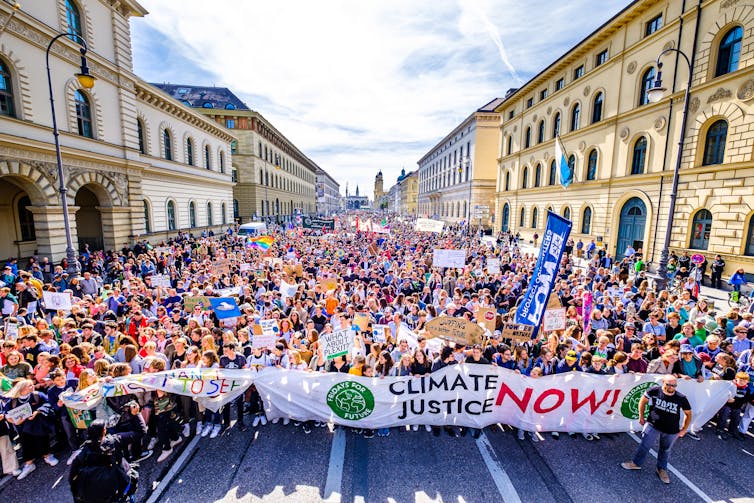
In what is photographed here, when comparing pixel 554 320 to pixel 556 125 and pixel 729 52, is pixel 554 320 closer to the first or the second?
pixel 729 52

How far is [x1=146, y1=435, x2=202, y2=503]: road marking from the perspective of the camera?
476cm

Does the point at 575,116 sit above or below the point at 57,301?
above

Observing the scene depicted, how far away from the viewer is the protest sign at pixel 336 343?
21.9ft

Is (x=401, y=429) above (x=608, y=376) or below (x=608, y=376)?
below

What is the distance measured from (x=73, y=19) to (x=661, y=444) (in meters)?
28.2

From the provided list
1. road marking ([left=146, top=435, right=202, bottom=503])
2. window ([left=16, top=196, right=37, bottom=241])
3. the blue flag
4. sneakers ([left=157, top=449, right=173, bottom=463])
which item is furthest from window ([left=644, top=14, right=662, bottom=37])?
window ([left=16, top=196, right=37, bottom=241])

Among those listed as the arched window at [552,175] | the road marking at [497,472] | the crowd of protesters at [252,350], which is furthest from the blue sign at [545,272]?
the arched window at [552,175]

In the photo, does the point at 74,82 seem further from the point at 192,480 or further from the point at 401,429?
the point at 401,429

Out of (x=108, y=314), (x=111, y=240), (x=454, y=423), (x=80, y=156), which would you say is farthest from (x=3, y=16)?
(x=454, y=423)

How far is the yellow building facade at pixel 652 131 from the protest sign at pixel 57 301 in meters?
25.9

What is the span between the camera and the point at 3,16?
14.7m

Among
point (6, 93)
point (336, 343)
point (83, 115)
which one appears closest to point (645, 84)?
point (336, 343)

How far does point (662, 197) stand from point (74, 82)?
3308cm

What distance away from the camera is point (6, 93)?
50.6 ft
